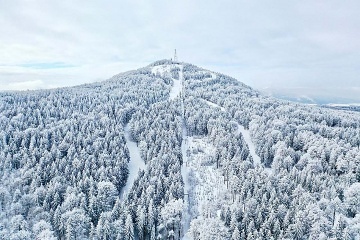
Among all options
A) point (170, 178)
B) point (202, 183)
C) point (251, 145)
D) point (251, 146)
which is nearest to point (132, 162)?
point (170, 178)

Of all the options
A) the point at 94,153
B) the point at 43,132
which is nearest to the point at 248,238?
the point at 94,153

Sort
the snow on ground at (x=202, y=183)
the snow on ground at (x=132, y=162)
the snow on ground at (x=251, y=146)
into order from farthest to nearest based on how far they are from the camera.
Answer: the snow on ground at (x=251, y=146) → the snow on ground at (x=132, y=162) → the snow on ground at (x=202, y=183)

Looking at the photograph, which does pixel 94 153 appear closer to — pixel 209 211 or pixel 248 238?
pixel 209 211

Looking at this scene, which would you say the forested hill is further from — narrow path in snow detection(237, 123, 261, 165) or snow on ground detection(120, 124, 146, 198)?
narrow path in snow detection(237, 123, 261, 165)

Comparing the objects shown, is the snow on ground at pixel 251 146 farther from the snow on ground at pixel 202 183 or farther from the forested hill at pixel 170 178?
the snow on ground at pixel 202 183

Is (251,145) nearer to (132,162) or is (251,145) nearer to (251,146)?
(251,146)

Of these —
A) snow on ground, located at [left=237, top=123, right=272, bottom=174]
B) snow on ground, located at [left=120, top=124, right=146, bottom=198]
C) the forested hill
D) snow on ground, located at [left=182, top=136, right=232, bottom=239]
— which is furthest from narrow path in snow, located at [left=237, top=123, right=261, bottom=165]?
snow on ground, located at [left=120, top=124, right=146, bottom=198]

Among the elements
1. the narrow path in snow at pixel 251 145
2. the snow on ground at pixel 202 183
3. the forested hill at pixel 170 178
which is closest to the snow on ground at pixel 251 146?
the narrow path in snow at pixel 251 145
